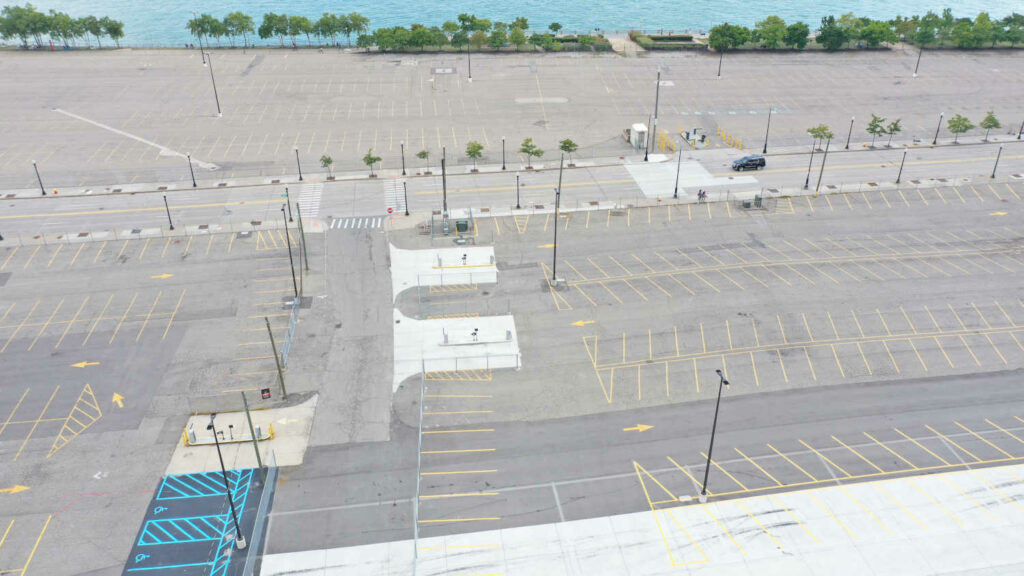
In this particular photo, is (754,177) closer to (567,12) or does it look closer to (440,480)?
(440,480)

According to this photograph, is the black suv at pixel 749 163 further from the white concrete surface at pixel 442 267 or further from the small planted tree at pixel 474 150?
the white concrete surface at pixel 442 267

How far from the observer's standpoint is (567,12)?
18500 centimetres

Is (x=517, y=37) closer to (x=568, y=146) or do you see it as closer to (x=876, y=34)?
(x=568, y=146)

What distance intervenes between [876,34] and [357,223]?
104 meters

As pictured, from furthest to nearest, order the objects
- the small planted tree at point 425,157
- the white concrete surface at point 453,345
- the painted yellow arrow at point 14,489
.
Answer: the small planted tree at point 425,157
the white concrete surface at point 453,345
the painted yellow arrow at point 14,489

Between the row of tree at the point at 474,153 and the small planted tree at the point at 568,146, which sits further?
the small planted tree at the point at 568,146

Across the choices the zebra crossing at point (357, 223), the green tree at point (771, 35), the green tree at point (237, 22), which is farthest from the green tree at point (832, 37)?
the green tree at point (237, 22)

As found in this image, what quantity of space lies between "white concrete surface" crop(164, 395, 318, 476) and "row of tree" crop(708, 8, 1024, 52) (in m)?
105

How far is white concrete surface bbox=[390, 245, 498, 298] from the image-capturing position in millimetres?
61984

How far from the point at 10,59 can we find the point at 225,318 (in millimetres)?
100655

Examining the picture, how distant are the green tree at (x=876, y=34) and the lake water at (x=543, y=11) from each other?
46.7 m

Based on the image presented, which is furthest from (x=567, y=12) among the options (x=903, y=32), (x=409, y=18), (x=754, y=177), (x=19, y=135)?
(x=19, y=135)

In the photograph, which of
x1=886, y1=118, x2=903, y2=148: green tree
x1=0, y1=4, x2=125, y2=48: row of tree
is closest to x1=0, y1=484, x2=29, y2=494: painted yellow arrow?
x1=886, y1=118, x2=903, y2=148: green tree

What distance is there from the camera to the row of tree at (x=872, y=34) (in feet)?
411
